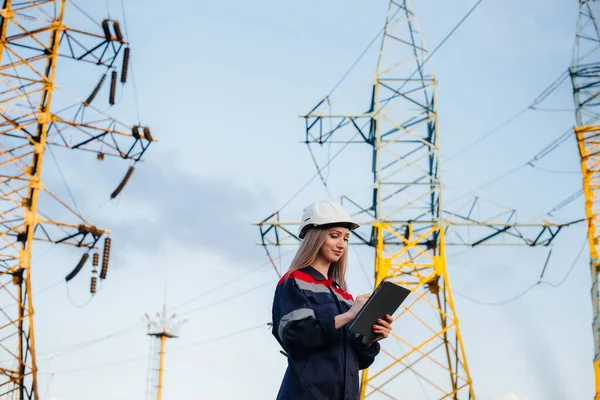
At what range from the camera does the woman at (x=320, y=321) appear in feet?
11.5

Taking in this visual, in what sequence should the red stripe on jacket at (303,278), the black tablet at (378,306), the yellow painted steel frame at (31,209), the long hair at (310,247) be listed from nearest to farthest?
the black tablet at (378,306), the red stripe on jacket at (303,278), the long hair at (310,247), the yellow painted steel frame at (31,209)

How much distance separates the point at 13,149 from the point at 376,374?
885 centimetres

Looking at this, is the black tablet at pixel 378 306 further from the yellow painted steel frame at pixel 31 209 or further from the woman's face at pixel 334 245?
the yellow painted steel frame at pixel 31 209

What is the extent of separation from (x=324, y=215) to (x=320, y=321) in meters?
0.56

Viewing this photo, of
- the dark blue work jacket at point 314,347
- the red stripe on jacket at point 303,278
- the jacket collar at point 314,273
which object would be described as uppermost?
the jacket collar at point 314,273

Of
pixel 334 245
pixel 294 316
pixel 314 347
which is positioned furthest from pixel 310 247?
pixel 314 347

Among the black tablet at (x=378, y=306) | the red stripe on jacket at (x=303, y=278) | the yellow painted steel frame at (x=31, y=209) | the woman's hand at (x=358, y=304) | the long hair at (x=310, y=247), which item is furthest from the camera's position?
the yellow painted steel frame at (x=31, y=209)

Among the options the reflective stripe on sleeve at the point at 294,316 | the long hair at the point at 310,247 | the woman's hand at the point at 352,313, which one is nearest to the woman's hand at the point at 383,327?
the woman's hand at the point at 352,313

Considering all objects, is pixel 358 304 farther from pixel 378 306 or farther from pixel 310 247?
pixel 310 247

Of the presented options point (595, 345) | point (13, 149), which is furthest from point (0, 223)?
point (595, 345)

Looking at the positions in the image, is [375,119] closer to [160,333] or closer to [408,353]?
[408,353]

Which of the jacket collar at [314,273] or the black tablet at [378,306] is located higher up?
the jacket collar at [314,273]

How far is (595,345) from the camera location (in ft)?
64.4

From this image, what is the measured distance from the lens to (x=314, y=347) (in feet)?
11.6
